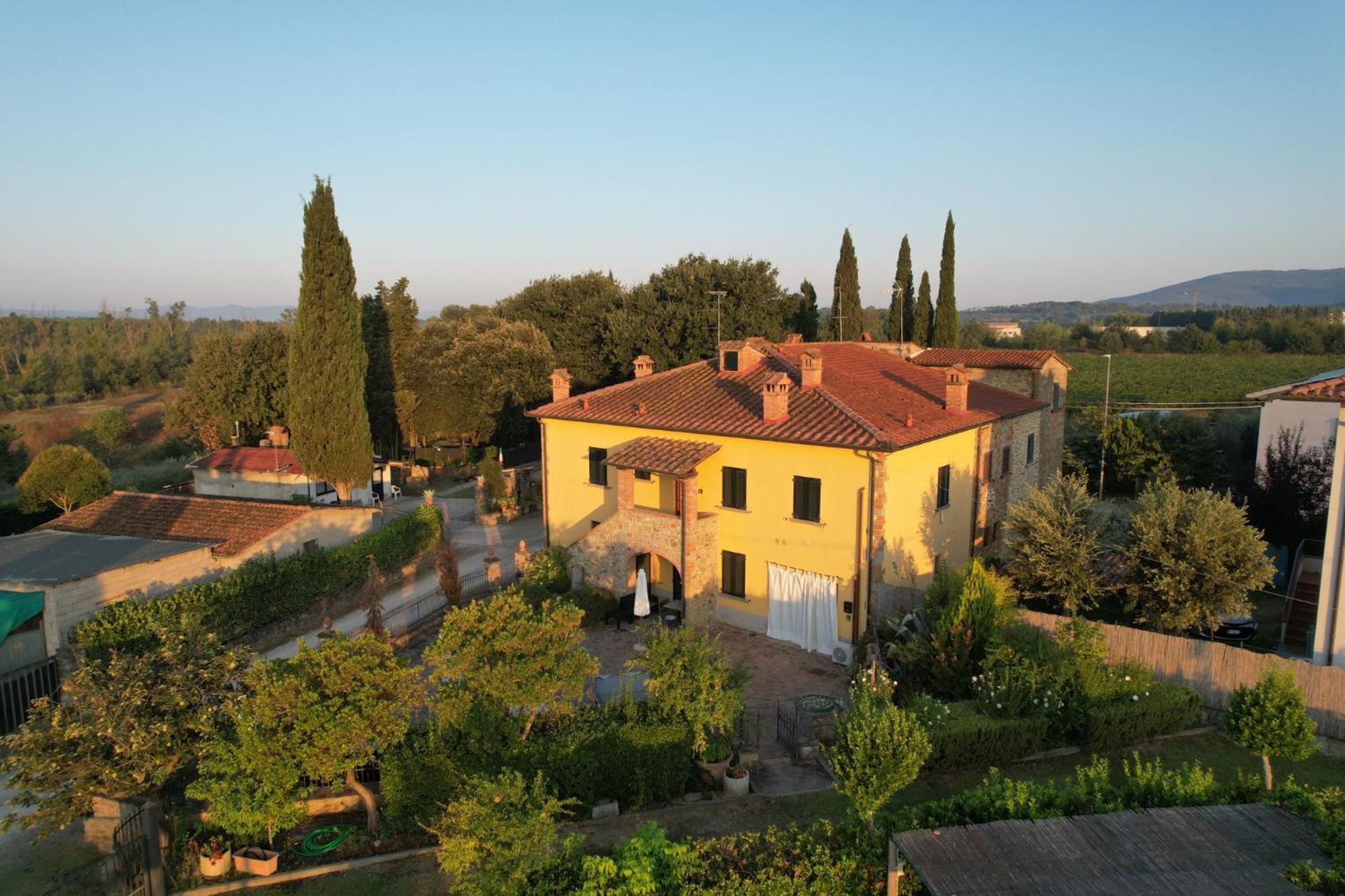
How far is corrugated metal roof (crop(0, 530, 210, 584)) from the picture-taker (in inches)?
705

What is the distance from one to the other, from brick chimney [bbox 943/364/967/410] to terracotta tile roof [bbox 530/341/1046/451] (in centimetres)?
32

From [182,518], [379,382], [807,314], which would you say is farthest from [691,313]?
[182,518]

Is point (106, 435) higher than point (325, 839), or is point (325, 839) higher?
point (106, 435)

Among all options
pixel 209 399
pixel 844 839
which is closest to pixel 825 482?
pixel 844 839

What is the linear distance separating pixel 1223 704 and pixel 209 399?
43.4m

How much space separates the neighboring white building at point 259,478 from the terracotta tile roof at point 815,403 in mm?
13350

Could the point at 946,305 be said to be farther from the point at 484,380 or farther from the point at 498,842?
the point at 498,842

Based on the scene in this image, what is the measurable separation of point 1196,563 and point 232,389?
137ft

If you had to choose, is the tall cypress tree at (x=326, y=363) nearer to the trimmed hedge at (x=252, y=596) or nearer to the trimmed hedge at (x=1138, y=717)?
the trimmed hedge at (x=252, y=596)

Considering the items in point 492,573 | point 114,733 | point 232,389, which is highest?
point 232,389

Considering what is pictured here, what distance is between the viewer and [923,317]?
153 ft

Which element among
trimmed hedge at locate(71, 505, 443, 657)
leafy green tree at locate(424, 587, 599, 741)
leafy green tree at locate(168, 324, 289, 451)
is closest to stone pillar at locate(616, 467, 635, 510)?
trimmed hedge at locate(71, 505, 443, 657)

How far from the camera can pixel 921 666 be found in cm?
1647

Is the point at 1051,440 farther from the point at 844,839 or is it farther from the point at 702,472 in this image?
the point at 844,839
